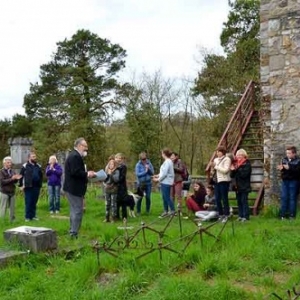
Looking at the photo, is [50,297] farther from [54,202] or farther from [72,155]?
[54,202]

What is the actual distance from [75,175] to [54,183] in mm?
4959

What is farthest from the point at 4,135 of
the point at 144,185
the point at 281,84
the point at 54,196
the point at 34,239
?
the point at 34,239

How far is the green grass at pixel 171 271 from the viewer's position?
490cm

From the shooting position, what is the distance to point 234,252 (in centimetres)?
596

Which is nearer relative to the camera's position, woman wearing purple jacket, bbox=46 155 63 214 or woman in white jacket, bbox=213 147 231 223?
woman in white jacket, bbox=213 147 231 223

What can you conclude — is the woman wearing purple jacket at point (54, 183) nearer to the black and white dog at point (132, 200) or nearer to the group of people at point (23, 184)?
the group of people at point (23, 184)

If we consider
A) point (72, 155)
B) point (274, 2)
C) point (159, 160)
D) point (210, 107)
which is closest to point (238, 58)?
point (210, 107)

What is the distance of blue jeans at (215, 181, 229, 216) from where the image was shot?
9.64 m

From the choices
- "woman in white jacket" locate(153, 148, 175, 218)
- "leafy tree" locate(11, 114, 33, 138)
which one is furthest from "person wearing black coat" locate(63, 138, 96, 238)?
"leafy tree" locate(11, 114, 33, 138)

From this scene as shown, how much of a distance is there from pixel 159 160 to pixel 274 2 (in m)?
19.3

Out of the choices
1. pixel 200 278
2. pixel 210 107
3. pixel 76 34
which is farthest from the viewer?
pixel 76 34

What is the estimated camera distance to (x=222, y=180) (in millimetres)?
9664

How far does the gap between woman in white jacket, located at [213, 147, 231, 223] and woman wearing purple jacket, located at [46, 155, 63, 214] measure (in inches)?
179

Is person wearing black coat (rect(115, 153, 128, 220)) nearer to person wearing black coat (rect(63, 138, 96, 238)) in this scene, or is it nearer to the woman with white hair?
the woman with white hair
